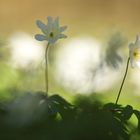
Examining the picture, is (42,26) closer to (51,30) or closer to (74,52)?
(51,30)

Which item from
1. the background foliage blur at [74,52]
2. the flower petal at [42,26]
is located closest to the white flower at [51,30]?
the flower petal at [42,26]

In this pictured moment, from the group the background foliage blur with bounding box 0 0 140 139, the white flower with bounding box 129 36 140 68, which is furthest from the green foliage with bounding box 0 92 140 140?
the white flower with bounding box 129 36 140 68

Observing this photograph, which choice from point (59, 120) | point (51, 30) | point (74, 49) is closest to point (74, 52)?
point (74, 49)

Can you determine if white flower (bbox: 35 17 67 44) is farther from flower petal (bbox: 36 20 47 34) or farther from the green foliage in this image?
the green foliage

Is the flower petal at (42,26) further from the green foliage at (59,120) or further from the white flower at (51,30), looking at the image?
the green foliage at (59,120)

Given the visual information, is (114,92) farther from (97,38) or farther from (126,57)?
(97,38)

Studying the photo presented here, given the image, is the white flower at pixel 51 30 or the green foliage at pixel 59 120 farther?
the white flower at pixel 51 30
